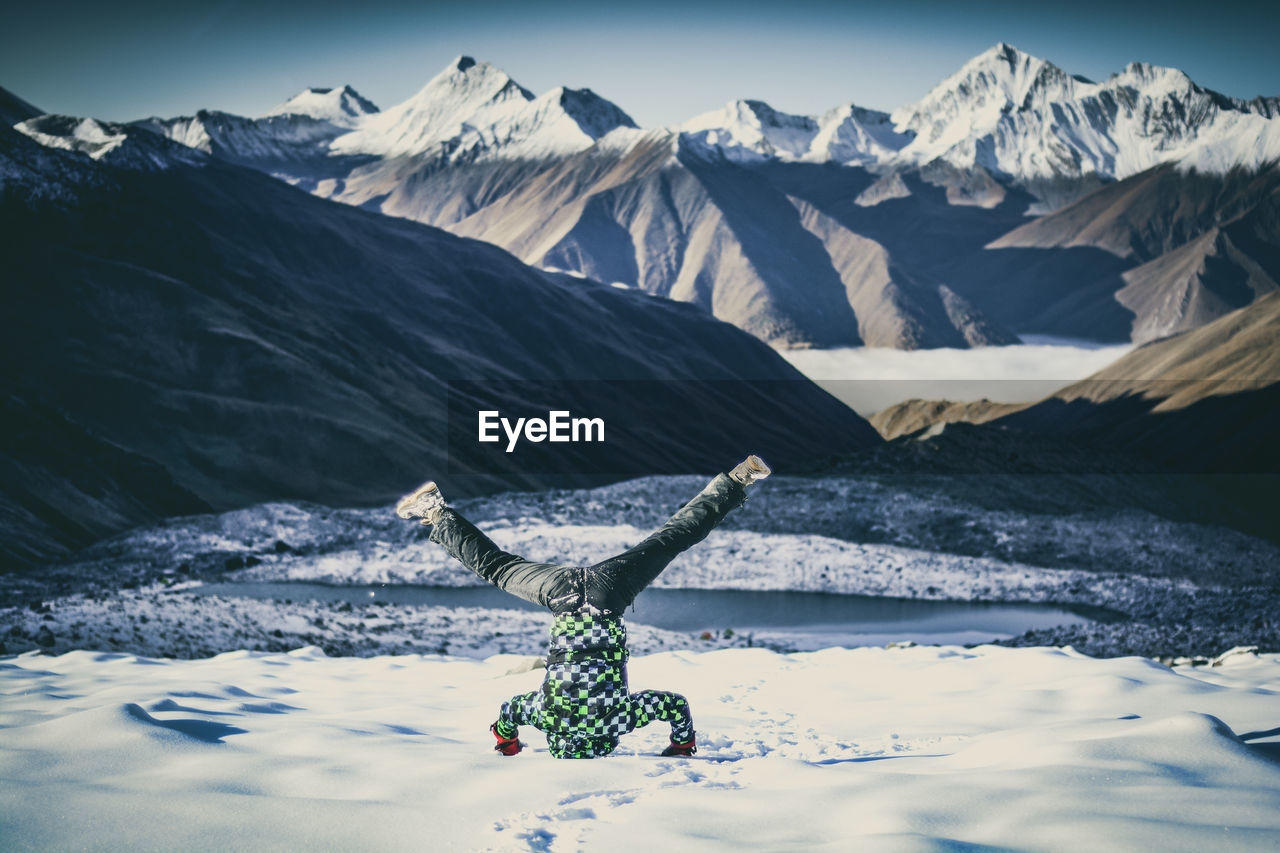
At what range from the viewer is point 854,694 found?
827 cm

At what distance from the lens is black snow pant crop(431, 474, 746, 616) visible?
4906 mm

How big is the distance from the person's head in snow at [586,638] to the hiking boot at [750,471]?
2cm

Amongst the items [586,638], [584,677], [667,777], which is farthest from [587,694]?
[667,777]

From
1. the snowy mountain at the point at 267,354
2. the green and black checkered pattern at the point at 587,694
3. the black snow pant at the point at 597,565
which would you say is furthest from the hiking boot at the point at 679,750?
the snowy mountain at the point at 267,354

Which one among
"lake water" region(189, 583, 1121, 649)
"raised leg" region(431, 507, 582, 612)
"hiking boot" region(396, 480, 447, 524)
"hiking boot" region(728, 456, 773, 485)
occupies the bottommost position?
"lake water" region(189, 583, 1121, 649)

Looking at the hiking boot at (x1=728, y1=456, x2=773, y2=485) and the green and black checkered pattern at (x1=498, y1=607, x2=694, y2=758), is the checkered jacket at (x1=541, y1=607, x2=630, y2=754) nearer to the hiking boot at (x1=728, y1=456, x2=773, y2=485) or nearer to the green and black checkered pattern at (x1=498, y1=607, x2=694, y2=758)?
the green and black checkered pattern at (x1=498, y1=607, x2=694, y2=758)

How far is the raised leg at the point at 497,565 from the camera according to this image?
498 cm

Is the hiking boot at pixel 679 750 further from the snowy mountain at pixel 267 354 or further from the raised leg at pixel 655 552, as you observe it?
the snowy mountain at pixel 267 354

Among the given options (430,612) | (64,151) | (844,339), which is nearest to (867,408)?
(844,339)

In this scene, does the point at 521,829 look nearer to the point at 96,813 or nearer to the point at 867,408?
the point at 96,813

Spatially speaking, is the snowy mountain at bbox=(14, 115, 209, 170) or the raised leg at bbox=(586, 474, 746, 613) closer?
the raised leg at bbox=(586, 474, 746, 613)

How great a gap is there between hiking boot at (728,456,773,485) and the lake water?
58.4ft

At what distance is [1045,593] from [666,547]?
29.4m

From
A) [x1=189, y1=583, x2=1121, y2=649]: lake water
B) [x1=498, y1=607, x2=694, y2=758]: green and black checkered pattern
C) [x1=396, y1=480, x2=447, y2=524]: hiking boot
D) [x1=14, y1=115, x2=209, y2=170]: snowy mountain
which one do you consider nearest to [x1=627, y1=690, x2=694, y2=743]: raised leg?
[x1=498, y1=607, x2=694, y2=758]: green and black checkered pattern
